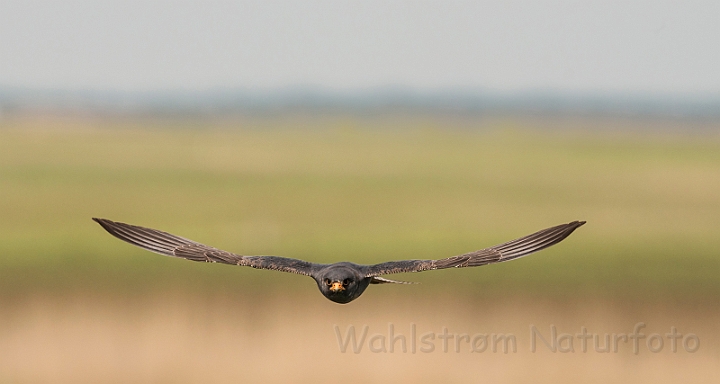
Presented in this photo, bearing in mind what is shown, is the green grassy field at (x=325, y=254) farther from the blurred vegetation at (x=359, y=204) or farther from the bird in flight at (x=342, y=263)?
the bird in flight at (x=342, y=263)

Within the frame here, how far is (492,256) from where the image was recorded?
1652 centimetres

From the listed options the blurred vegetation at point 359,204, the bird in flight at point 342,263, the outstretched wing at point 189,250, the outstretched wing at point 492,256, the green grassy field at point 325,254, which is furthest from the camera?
the blurred vegetation at point 359,204

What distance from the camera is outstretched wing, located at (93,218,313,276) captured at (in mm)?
16250

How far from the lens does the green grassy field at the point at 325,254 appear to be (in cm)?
2719

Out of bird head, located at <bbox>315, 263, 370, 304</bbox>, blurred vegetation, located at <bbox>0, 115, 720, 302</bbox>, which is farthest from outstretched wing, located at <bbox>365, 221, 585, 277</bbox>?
blurred vegetation, located at <bbox>0, 115, 720, 302</bbox>

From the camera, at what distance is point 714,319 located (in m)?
31.1

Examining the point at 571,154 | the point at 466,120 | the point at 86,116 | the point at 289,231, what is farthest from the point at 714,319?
the point at 466,120

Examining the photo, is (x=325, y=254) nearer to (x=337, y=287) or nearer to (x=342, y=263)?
(x=342, y=263)

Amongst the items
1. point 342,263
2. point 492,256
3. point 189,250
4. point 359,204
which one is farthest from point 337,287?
point 359,204

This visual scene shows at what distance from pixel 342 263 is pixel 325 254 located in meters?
23.5

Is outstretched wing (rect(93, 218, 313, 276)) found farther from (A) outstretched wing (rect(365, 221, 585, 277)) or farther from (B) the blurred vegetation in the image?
(B) the blurred vegetation

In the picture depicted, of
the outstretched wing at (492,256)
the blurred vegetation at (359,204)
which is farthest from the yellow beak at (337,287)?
the blurred vegetation at (359,204)

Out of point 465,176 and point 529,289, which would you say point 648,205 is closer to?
point 465,176

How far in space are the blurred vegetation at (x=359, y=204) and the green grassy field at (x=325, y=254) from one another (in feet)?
0.56
